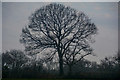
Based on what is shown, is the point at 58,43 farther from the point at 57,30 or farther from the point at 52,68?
the point at 52,68

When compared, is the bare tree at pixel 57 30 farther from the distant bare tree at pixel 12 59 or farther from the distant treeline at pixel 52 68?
Result: the distant bare tree at pixel 12 59

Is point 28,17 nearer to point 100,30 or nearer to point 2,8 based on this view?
point 2,8

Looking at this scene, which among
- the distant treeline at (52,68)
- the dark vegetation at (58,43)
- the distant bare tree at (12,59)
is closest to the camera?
the distant treeline at (52,68)

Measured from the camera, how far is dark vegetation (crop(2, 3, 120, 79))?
11.0 metres

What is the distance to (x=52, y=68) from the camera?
11.6 m

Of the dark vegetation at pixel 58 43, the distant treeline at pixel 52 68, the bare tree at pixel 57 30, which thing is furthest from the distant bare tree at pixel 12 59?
the bare tree at pixel 57 30

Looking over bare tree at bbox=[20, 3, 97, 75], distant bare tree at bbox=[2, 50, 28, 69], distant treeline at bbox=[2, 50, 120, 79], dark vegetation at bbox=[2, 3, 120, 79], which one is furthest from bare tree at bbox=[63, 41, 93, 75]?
distant bare tree at bbox=[2, 50, 28, 69]

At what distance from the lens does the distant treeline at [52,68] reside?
10.8 metres

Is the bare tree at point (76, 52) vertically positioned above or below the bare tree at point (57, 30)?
below

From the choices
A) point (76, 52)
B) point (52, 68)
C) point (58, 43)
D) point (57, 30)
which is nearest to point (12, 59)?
point (52, 68)

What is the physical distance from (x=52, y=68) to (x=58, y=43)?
147 centimetres

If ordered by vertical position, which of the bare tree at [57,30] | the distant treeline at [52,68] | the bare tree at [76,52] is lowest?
the distant treeline at [52,68]

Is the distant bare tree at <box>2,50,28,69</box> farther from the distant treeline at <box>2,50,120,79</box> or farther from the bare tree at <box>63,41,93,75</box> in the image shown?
the bare tree at <box>63,41,93,75</box>

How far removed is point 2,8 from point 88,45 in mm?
4676
